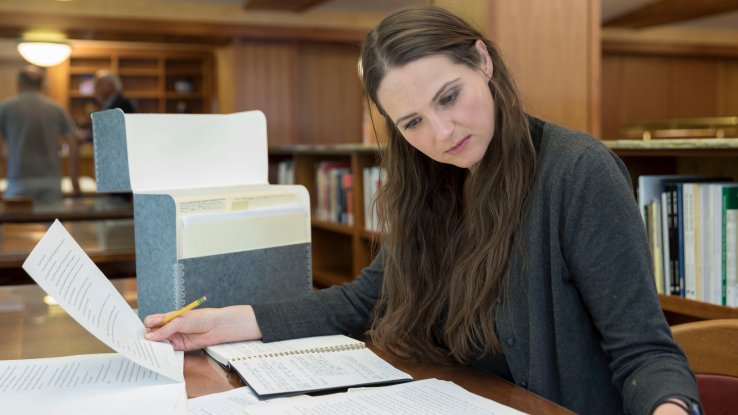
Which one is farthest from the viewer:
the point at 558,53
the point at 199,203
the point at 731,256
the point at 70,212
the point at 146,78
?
the point at 146,78

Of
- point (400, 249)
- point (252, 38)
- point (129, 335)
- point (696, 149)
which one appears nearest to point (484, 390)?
point (400, 249)

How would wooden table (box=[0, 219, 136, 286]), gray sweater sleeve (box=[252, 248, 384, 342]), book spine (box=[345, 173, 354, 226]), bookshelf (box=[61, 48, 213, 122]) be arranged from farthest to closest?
bookshelf (box=[61, 48, 213, 122]) → book spine (box=[345, 173, 354, 226]) → wooden table (box=[0, 219, 136, 286]) → gray sweater sleeve (box=[252, 248, 384, 342])

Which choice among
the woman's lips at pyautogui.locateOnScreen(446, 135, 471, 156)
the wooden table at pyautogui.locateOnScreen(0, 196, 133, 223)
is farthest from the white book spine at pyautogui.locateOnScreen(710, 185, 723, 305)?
the wooden table at pyautogui.locateOnScreen(0, 196, 133, 223)

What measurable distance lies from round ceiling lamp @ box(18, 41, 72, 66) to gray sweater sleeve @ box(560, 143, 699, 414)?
5.12m

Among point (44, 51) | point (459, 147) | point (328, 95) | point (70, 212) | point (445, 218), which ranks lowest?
point (70, 212)

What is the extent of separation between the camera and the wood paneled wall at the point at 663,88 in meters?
7.02

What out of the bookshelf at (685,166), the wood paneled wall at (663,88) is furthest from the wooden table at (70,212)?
the wood paneled wall at (663,88)

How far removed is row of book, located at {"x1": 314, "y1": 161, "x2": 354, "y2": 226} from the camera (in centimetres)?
326

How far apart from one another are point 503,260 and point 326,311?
0.33m

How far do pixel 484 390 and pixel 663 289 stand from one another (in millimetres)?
1075

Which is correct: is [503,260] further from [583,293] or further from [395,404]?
[395,404]

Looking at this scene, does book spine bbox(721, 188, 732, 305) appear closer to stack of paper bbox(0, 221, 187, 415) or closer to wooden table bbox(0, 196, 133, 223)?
stack of paper bbox(0, 221, 187, 415)

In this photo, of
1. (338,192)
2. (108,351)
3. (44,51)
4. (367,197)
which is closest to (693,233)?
(108,351)

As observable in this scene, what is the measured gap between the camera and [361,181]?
309 centimetres
